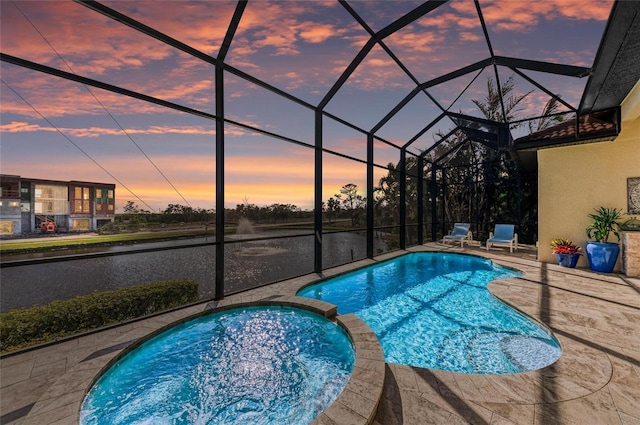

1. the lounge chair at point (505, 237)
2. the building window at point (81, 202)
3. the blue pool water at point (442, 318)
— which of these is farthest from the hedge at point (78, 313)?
the lounge chair at point (505, 237)

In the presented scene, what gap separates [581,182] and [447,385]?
7503 mm

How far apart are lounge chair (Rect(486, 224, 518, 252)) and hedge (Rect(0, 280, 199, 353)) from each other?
32.8ft

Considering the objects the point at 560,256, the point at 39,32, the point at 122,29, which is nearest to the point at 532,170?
the point at 560,256

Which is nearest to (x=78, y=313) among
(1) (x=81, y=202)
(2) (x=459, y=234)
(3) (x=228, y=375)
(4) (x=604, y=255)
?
(3) (x=228, y=375)

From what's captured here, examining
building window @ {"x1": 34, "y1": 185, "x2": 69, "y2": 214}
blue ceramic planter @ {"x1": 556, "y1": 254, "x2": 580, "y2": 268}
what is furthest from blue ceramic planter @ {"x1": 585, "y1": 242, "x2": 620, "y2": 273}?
building window @ {"x1": 34, "y1": 185, "x2": 69, "y2": 214}

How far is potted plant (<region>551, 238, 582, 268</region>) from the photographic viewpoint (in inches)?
266

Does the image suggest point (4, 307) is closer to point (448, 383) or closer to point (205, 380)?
point (205, 380)

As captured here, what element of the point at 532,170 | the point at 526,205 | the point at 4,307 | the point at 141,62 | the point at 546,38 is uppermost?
the point at 546,38

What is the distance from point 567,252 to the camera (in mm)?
6773

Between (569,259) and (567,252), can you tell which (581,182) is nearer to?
(567,252)

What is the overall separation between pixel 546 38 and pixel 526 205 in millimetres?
7513

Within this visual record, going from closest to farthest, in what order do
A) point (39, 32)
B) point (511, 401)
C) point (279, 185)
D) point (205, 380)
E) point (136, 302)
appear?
A: point (511, 401) < point (205, 380) < point (39, 32) < point (136, 302) < point (279, 185)

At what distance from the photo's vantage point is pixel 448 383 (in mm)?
2393

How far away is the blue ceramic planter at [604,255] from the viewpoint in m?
6.13
